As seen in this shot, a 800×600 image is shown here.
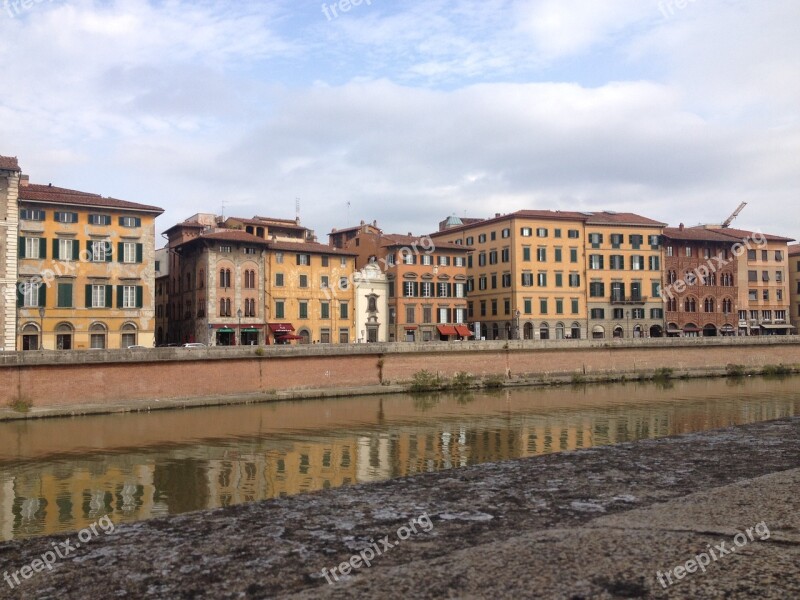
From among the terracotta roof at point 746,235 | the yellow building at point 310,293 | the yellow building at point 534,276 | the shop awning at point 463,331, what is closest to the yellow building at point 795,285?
the terracotta roof at point 746,235

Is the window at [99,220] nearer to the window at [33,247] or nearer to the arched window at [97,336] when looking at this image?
the window at [33,247]

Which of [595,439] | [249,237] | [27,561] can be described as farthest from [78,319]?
[27,561]

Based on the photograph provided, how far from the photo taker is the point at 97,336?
155 feet

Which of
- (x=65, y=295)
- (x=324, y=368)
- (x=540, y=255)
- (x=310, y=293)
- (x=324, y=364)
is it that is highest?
(x=540, y=255)

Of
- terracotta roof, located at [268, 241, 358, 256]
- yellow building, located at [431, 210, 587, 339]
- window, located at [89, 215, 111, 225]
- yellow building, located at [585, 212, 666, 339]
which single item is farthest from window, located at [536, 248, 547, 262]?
window, located at [89, 215, 111, 225]

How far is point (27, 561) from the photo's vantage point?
12.7 feet

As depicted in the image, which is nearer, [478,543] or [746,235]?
[478,543]

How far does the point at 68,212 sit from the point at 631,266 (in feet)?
172

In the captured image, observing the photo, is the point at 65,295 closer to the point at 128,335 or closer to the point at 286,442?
the point at 128,335

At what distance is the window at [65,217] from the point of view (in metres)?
46.1

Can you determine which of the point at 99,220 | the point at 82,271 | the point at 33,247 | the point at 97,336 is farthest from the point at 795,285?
the point at 33,247

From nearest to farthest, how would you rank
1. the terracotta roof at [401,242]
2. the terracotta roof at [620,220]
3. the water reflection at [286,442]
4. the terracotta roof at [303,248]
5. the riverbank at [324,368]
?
the water reflection at [286,442] < the riverbank at [324,368] < the terracotta roof at [303,248] < the terracotta roof at [401,242] < the terracotta roof at [620,220]

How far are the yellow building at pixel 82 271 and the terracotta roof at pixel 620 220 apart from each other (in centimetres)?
4268

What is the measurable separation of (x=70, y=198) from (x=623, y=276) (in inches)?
2026
